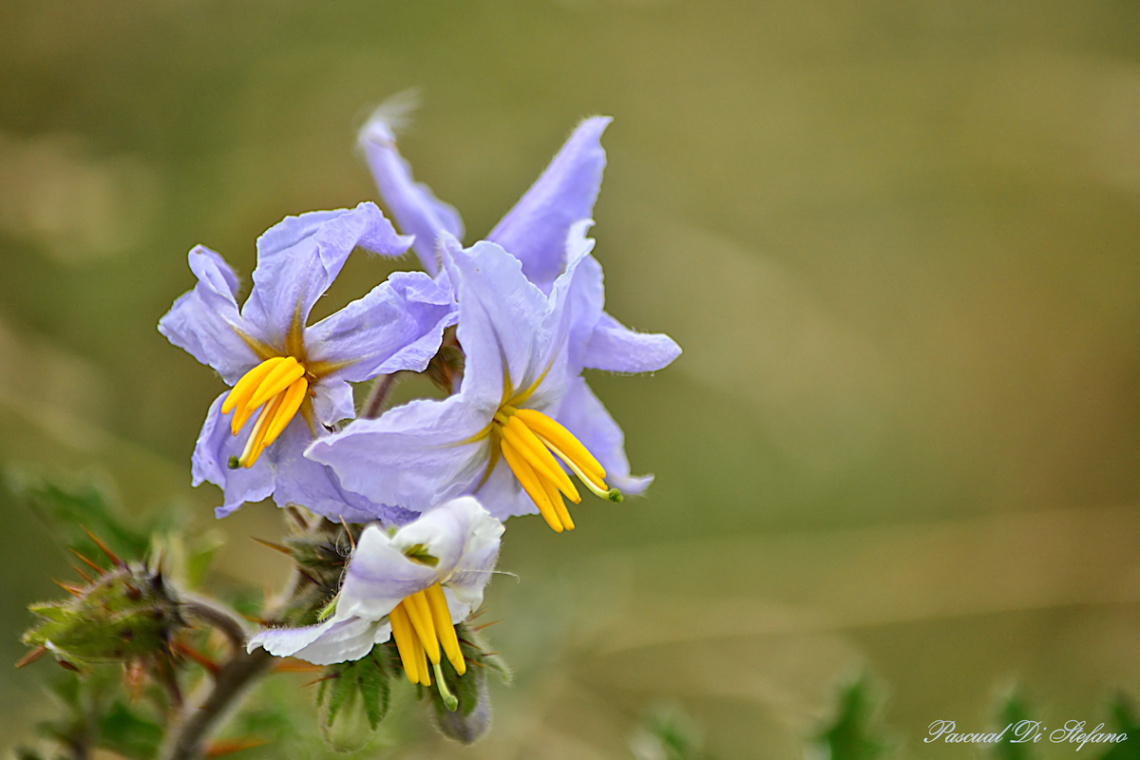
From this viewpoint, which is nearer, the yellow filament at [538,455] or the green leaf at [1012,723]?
the yellow filament at [538,455]

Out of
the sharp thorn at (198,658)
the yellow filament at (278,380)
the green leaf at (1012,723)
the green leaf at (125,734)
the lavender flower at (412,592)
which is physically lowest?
the green leaf at (1012,723)

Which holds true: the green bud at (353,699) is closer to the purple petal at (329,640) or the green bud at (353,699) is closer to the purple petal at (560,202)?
the purple petal at (329,640)

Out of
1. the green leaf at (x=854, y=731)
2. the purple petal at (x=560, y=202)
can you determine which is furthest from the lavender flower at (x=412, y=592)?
the green leaf at (x=854, y=731)

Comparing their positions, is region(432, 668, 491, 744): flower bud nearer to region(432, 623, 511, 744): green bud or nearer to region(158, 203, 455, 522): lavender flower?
region(432, 623, 511, 744): green bud

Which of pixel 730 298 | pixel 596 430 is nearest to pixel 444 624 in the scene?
pixel 596 430

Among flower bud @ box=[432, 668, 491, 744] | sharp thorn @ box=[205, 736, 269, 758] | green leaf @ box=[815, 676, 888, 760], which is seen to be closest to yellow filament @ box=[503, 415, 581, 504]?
flower bud @ box=[432, 668, 491, 744]

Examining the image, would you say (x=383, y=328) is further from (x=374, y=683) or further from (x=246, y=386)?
(x=374, y=683)
